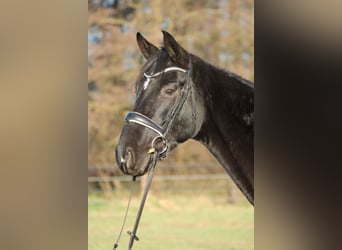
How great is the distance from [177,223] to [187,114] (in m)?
5.89

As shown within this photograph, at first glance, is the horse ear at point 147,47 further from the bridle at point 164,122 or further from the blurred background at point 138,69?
the blurred background at point 138,69

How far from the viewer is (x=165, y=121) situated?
2.76m

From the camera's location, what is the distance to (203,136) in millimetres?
2820

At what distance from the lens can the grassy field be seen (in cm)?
686

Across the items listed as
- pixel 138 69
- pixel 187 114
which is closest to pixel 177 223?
pixel 138 69

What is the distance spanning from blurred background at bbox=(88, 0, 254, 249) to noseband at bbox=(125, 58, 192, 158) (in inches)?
268

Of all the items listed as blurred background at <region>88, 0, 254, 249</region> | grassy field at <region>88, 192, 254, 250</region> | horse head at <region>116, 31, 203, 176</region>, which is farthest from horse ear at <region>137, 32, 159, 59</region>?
blurred background at <region>88, 0, 254, 249</region>

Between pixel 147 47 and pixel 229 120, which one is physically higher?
pixel 147 47

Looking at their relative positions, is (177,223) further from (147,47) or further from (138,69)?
(147,47)

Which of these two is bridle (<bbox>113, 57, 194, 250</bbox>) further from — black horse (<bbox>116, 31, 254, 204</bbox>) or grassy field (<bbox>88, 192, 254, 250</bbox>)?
grassy field (<bbox>88, 192, 254, 250</bbox>)
